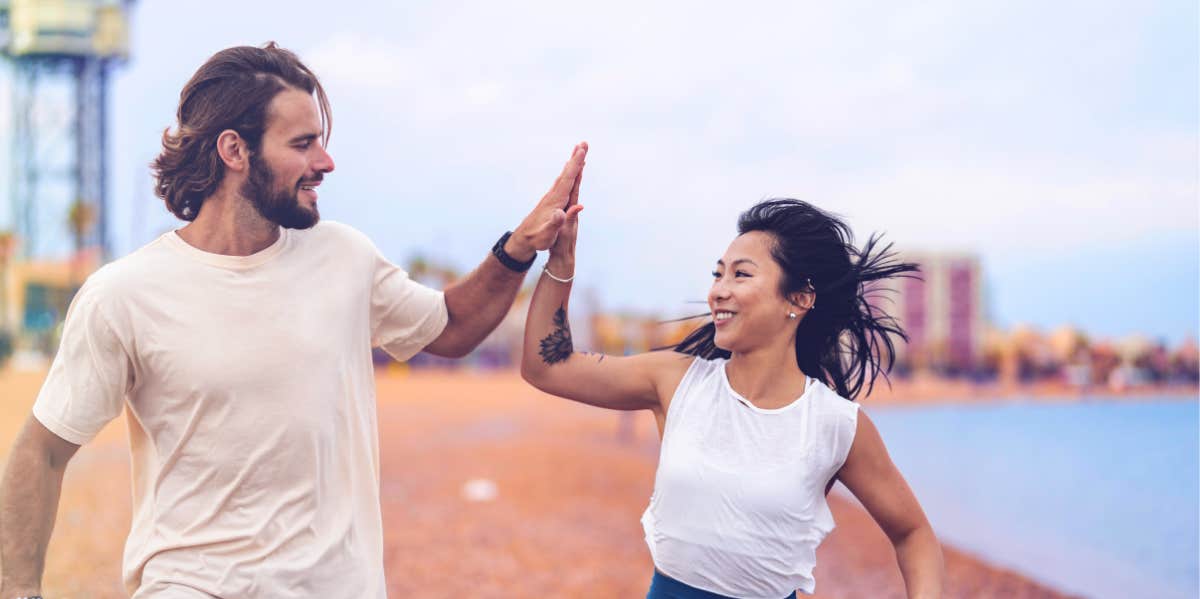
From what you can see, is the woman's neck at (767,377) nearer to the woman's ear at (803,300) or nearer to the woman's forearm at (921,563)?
the woman's ear at (803,300)

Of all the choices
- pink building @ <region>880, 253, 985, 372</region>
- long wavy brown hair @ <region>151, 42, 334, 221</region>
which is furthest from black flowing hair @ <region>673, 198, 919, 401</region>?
pink building @ <region>880, 253, 985, 372</region>

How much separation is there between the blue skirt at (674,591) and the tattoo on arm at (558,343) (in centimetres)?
75

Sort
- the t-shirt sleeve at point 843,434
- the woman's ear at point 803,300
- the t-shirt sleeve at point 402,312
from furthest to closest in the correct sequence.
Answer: the t-shirt sleeve at point 402,312, the woman's ear at point 803,300, the t-shirt sleeve at point 843,434

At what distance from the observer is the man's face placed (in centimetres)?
346

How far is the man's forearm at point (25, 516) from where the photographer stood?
311 cm

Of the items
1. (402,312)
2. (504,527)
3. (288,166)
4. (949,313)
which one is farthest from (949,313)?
(288,166)

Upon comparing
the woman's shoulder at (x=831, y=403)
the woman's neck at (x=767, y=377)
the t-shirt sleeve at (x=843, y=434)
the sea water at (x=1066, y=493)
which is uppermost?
the woman's neck at (x=767, y=377)

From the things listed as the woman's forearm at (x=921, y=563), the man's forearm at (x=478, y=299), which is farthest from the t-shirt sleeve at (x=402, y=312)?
the woman's forearm at (x=921, y=563)

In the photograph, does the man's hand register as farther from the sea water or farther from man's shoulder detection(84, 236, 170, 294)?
the sea water

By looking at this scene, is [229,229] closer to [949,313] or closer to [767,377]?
[767,377]

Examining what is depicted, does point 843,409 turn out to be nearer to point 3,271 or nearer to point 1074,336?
point 3,271

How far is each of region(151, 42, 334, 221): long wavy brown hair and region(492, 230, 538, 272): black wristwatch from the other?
77 cm

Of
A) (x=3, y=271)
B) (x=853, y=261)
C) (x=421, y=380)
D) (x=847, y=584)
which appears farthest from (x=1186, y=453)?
(x=3, y=271)

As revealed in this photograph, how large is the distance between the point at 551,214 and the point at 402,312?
1.87ft
